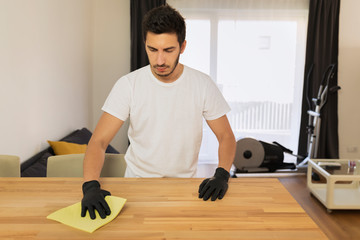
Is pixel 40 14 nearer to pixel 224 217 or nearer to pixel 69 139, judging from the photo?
pixel 69 139

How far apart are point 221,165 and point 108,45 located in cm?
366

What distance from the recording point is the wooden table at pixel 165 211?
98 centimetres

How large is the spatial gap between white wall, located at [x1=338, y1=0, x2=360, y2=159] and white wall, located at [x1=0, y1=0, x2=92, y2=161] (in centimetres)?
350

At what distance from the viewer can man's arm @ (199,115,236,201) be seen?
1240mm

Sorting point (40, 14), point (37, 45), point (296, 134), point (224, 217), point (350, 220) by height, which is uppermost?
point (40, 14)

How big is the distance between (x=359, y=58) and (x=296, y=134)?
1.37m

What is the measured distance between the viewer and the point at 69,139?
3.22 metres

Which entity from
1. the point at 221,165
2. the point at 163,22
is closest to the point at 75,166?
the point at 221,165

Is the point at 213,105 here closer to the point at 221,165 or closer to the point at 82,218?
the point at 221,165

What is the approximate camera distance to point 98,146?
1513 mm

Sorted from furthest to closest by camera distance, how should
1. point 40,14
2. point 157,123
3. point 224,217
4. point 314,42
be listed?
point 314,42 < point 40,14 < point 157,123 < point 224,217

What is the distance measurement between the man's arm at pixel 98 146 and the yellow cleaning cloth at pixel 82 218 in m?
0.24

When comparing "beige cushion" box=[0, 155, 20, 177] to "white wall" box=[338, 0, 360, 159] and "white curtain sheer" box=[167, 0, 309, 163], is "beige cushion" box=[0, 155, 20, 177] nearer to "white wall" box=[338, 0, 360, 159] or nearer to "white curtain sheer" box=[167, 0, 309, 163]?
"white curtain sheer" box=[167, 0, 309, 163]

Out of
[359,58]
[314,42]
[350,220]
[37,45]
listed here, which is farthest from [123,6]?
[350,220]
